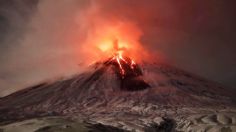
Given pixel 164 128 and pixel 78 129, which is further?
A: pixel 164 128

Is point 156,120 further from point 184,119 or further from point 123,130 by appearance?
point 123,130

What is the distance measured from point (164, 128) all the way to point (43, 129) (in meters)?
56.6

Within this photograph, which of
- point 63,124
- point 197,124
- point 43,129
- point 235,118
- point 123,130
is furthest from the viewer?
point 235,118

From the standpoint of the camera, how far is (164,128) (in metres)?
174

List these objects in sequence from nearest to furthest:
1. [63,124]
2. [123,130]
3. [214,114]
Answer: [63,124], [123,130], [214,114]

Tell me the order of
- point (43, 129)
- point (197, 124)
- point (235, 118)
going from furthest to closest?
point (235, 118)
point (197, 124)
point (43, 129)

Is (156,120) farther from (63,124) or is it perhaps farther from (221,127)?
(63,124)

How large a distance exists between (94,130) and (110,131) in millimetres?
9312

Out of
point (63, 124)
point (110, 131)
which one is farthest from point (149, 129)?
point (63, 124)

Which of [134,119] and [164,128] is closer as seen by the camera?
[164,128]

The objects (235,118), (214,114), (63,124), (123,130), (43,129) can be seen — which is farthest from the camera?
(214,114)

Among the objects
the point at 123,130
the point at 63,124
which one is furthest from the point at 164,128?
the point at 63,124

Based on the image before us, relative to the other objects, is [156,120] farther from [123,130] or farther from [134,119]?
[123,130]

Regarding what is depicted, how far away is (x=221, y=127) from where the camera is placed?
15275 cm
